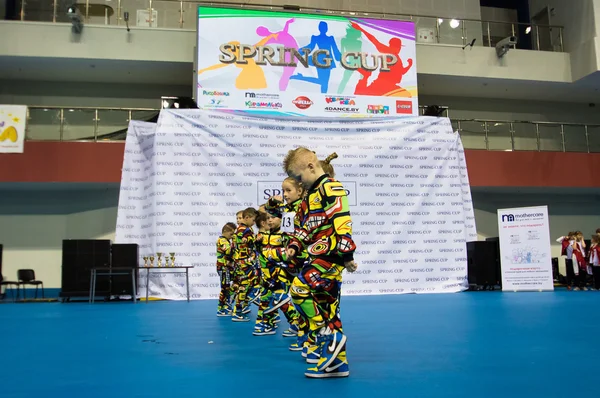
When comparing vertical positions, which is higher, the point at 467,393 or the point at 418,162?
the point at 418,162

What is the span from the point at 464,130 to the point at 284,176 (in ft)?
21.7

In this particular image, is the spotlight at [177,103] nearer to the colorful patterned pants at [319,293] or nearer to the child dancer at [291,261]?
the child dancer at [291,261]

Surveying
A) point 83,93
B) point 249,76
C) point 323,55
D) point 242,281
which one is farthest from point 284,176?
point 83,93

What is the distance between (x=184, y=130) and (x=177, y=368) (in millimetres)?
9304

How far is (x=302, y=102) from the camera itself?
13633 mm

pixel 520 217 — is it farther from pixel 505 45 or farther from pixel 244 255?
pixel 244 255

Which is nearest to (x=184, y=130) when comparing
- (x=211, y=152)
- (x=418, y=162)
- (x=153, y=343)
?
(x=211, y=152)

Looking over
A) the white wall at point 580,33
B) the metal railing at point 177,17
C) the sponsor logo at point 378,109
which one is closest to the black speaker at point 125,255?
the sponsor logo at point 378,109

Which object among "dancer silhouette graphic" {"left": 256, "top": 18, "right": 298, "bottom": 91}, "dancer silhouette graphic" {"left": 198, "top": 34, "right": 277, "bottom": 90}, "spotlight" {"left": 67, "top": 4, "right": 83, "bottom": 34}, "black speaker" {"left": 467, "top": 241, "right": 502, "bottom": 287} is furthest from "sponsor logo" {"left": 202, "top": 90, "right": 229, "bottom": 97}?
"black speaker" {"left": 467, "top": 241, "right": 502, "bottom": 287}

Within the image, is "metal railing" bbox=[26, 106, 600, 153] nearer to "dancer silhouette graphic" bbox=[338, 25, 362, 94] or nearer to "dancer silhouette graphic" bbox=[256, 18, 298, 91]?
"dancer silhouette graphic" bbox=[338, 25, 362, 94]

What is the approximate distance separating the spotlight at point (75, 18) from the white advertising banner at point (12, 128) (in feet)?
10.4

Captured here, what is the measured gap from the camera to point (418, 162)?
533 inches

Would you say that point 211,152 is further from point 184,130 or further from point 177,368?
point 177,368

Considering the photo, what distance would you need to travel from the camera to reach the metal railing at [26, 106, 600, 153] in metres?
14.3
